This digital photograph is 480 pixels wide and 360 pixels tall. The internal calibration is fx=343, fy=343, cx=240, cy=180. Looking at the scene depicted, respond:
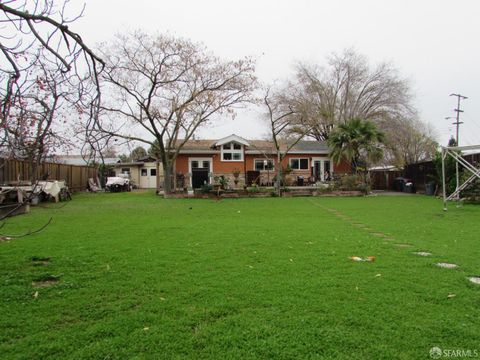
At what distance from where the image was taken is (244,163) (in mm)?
25000

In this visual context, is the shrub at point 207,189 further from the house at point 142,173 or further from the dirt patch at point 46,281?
the house at point 142,173

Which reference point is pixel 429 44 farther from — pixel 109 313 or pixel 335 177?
pixel 109 313

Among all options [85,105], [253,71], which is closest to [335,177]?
[253,71]

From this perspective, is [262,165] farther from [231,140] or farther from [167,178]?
[167,178]

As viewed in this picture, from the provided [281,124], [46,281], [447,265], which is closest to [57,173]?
[281,124]

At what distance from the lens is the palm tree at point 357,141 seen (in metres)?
20.9

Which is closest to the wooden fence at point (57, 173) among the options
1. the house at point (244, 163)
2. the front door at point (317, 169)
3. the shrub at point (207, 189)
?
the house at point (244, 163)

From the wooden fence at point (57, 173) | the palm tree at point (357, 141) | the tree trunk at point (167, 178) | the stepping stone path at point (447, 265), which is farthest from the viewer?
the palm tree at point (357, 141)

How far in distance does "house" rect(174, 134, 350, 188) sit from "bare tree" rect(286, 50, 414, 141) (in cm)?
437

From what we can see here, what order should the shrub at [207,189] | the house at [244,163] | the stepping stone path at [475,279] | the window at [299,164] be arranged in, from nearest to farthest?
the stepping stone path at [475,279] → the shrub at [207,189] → the house at [244,163] → the window at [299,164]

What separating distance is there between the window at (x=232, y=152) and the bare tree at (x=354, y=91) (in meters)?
7.08

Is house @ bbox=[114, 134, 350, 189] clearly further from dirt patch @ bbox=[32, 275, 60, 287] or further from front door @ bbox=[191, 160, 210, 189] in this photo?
dirt patch @ bbox=[32, 275, 60, 287]

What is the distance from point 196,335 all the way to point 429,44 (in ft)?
56.2

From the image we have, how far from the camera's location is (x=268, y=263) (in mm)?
4664
